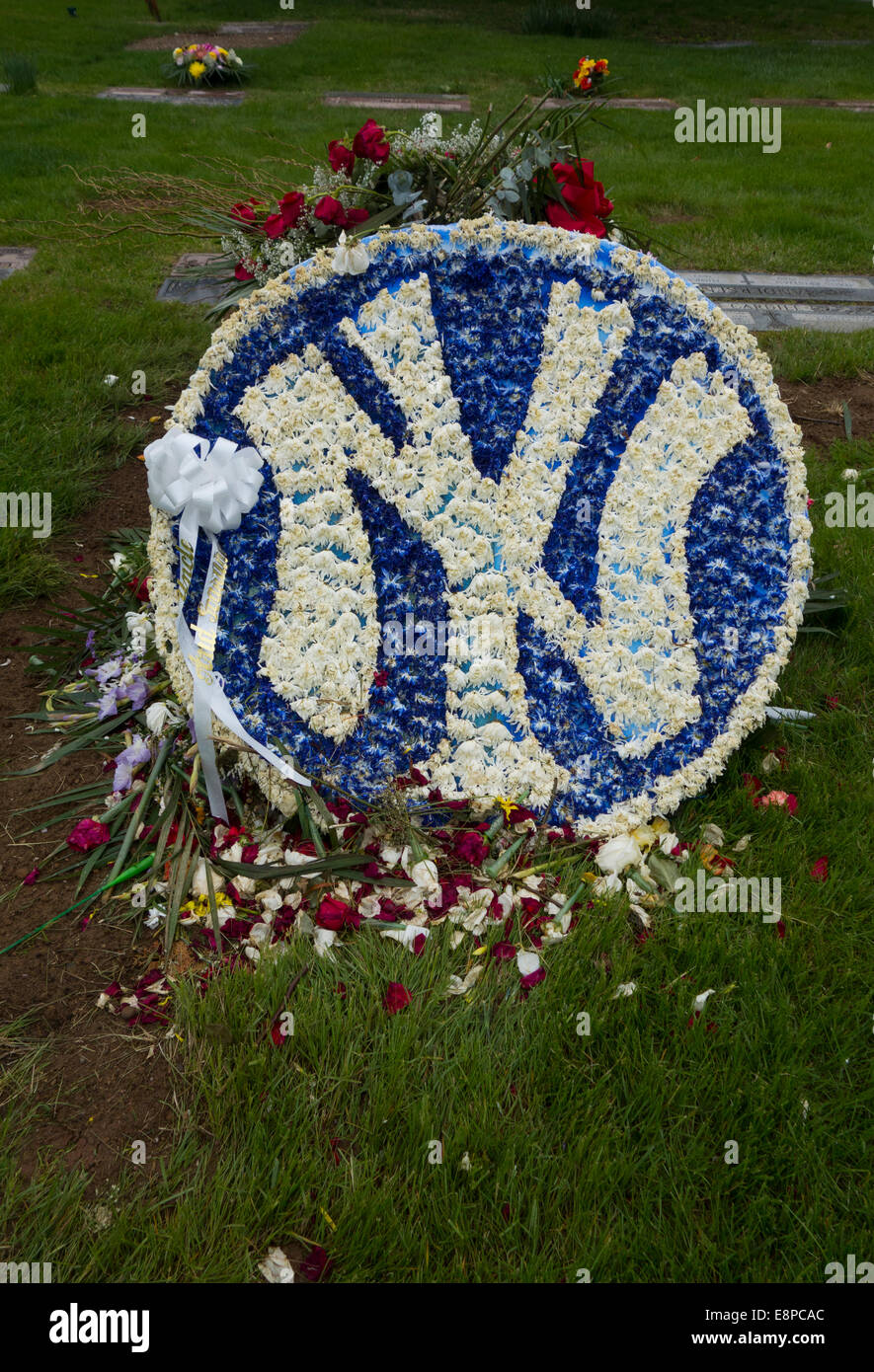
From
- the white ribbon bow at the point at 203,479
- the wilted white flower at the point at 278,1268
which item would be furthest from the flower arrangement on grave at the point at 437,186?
the wilted white flower at the point at 278,1268

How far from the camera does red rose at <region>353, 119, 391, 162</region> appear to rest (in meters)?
2.90

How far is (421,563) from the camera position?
8.41 ft

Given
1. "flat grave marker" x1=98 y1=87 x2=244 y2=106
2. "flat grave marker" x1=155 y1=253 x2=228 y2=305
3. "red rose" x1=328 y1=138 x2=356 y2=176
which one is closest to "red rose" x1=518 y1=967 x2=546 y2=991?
"red rose" x1=328 y1=138 x2=356 y2=176

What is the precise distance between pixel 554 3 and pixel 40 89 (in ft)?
27.6

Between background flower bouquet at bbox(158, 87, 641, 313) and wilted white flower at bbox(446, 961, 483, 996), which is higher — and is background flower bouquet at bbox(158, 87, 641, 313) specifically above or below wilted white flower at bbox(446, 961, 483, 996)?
above

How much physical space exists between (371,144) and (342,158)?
138 mm

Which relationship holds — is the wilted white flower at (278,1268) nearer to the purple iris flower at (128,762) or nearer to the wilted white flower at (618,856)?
the wilted white flower at (618,856)

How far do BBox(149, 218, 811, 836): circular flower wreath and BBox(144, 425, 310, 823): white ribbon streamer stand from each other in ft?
0.19

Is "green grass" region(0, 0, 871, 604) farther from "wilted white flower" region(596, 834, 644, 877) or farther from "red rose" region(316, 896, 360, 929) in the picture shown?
"wilted white flower" region(596, 834, 644, 877)

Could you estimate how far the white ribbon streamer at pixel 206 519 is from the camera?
235 cm

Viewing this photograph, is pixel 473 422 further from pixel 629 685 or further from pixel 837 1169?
pixel 837 1169

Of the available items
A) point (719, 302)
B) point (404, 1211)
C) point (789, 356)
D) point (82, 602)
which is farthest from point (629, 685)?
point (719, 302)

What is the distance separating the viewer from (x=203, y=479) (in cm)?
237

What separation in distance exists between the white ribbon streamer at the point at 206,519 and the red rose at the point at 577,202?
4.39 ft
